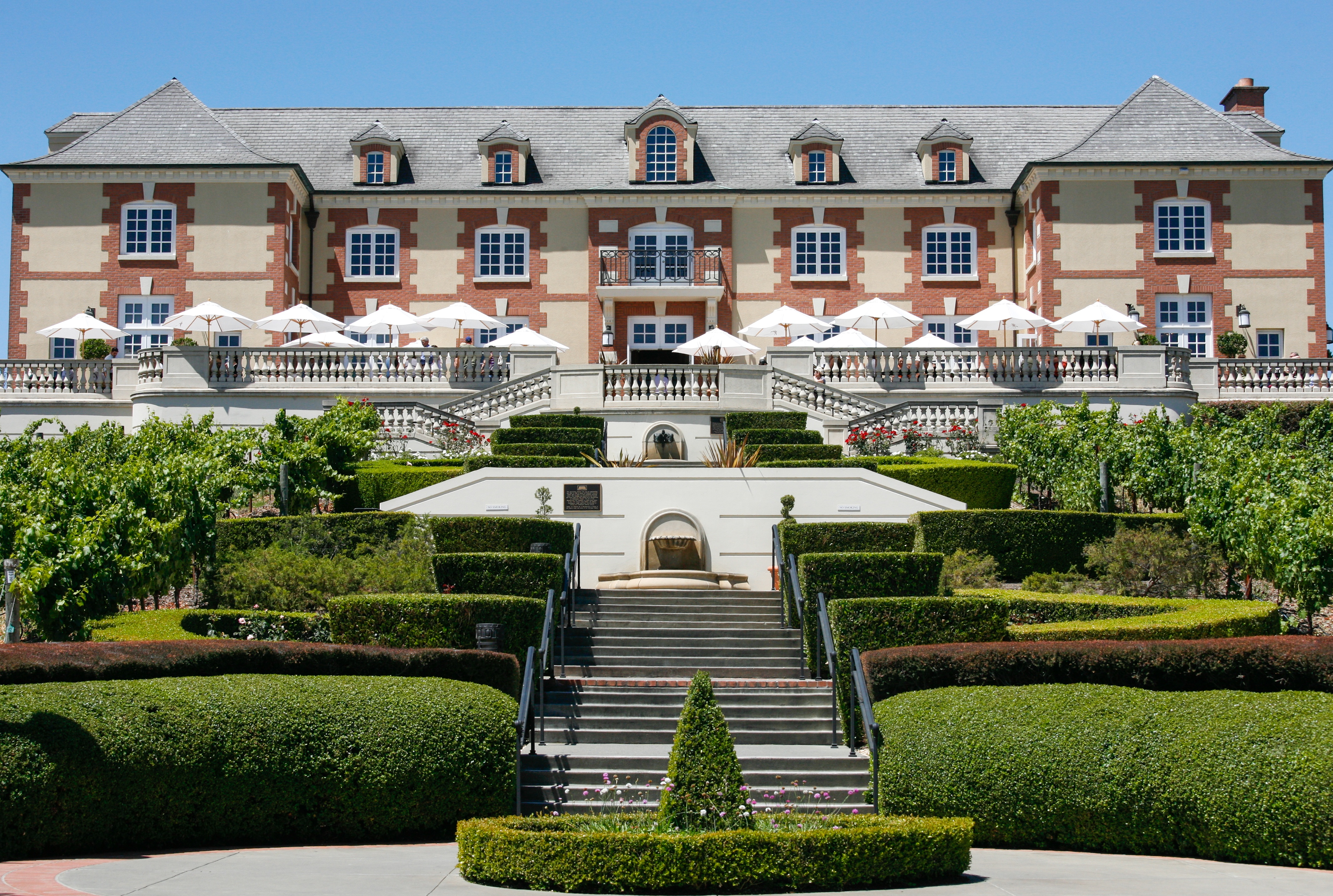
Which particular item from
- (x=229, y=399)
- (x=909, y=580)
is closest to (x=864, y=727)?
(x=909, y=580)

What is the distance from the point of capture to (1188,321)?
3681cm

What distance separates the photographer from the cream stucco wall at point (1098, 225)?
36.6 m

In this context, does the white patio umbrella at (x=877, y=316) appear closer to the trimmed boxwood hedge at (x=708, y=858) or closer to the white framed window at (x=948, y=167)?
the white framed window at (x=948, y=167)

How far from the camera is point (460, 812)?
12.2m

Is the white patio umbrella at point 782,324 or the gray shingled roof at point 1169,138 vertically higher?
the gray shingled roof at point 1169,138

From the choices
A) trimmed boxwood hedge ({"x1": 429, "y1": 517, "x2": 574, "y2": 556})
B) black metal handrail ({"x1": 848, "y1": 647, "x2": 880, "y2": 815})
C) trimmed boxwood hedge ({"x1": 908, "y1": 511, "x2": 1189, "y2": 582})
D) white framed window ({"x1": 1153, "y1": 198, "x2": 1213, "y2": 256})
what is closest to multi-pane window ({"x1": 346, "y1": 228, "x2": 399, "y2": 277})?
trimmed boxwood hedge ({"x1": 429, "y1": 517, "x2": 574, "y2": 556})

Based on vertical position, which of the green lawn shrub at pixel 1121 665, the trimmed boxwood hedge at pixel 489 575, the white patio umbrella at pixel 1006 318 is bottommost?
the green lawn shrub at pixel 1121 665

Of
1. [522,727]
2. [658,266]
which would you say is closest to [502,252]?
[658,266]

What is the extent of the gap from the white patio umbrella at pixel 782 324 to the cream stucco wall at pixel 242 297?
42.6 ft

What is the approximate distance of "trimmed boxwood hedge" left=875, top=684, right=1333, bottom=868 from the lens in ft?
36.0

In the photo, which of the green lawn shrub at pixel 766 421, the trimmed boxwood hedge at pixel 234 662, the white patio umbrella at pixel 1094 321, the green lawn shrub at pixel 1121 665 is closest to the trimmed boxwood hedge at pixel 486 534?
the trimmed boxwood hedge at pixel 234 662

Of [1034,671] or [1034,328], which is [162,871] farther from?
[1034,328]

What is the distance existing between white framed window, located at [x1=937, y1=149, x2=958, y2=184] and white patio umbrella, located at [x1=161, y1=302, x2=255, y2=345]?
64.8 feet

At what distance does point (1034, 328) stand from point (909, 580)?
20645 mm
